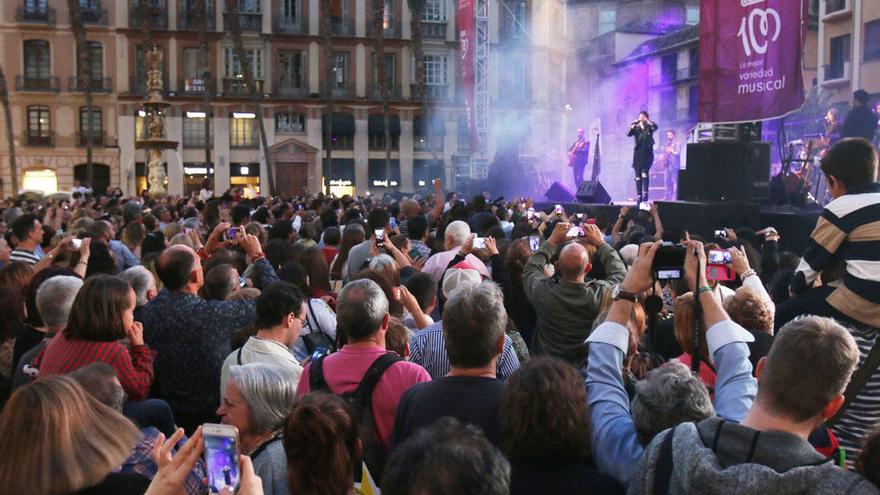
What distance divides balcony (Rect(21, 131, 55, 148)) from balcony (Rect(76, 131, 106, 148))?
1268 mm

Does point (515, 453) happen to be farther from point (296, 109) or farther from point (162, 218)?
point (296, 109)

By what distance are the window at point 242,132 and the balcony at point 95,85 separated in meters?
6.61

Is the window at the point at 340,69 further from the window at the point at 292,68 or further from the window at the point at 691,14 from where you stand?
the window at the point at 691,14

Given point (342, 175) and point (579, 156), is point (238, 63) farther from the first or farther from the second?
point (579, 156)

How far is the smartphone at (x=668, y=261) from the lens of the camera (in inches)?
139

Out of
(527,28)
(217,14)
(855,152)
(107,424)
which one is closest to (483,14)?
(527,28)

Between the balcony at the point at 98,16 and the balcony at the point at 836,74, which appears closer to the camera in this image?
the balcony at the point at 836,74

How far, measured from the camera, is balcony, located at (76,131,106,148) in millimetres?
47438

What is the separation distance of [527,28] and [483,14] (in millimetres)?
18914

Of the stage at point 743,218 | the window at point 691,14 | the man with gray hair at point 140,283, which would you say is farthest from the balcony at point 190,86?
Answer: the man with gray hair at point 140,283

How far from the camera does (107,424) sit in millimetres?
2742

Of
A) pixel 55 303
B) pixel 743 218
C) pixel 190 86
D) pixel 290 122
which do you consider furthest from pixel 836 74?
pixel 55 303

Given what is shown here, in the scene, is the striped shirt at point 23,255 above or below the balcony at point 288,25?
below

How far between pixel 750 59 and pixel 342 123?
130 ft
